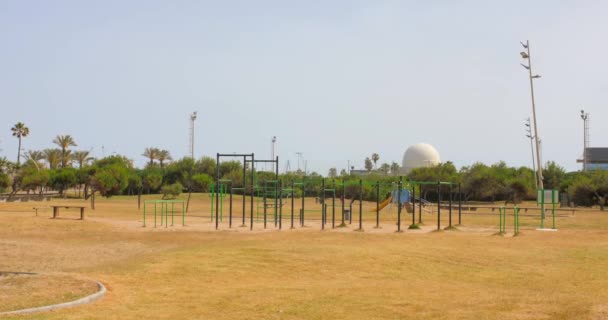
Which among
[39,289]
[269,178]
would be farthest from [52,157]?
[39,289]

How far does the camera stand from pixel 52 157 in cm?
10044

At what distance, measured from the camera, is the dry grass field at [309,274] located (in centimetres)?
1152

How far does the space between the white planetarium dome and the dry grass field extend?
→ 79.1 metres

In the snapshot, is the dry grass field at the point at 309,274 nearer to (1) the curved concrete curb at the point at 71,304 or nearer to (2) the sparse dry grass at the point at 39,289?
(2) the sparse dry grass at the point at 39,289

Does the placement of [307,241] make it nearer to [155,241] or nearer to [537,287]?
[155,241]

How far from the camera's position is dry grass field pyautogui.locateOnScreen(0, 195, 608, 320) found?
1152 cm

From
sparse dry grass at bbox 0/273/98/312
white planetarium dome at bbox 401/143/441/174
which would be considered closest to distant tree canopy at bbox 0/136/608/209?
white planetarium dome at bbox 401/143/441/174

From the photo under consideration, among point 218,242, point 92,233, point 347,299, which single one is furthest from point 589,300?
point 92,233

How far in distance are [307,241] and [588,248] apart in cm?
975

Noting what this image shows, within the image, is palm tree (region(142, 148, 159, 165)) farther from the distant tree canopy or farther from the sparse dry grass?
the sparse dry grass

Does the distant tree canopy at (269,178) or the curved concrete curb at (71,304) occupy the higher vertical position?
the distant tree canopy at (269,178)

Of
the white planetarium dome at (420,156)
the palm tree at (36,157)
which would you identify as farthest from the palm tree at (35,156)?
the white planetarium dome at (420,156)

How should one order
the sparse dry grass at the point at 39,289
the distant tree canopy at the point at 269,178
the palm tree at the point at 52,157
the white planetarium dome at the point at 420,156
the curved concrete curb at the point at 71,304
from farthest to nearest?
the white planetarium dome at the point at 420,156 < the palm tree at the point at 52,157 < the distant tree canopy at the point at 269,178 < the sparse dry grass at the point at 39,289 < the curved concrete curb at the point at 71,304

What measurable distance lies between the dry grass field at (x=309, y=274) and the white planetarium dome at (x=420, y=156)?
79.1 m
